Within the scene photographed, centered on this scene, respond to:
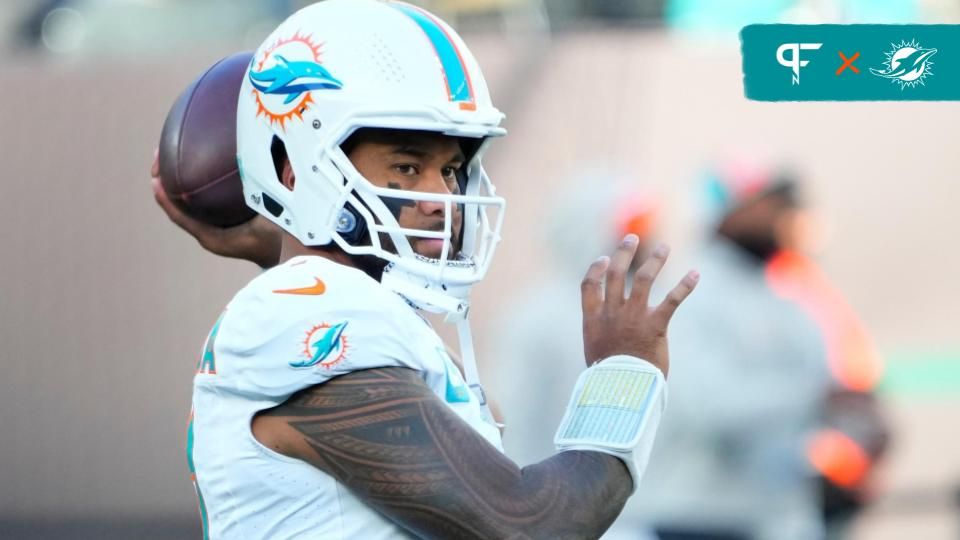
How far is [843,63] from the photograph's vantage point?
370 cm

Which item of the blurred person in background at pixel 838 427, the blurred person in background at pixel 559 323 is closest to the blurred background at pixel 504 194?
the blurred person in background at pixel 838 427

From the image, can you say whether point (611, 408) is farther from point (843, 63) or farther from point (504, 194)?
point (504, 194)

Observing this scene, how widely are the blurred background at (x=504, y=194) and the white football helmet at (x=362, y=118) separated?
3.90 metres

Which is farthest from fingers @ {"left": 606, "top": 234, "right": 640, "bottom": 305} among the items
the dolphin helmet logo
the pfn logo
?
the pfn logo

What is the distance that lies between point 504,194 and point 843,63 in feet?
12.1

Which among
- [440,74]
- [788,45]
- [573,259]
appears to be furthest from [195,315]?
[440,74]

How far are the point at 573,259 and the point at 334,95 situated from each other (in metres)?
2.66

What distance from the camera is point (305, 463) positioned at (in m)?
2.09

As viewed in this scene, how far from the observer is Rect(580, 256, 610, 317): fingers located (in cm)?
226

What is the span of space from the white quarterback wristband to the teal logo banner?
160 cm

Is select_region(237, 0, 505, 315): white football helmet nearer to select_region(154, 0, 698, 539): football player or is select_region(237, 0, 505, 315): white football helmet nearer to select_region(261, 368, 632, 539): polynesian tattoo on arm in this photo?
select_region(154, 0, 698, 539): football player

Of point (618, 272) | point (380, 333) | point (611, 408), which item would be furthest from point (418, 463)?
point (618, 272)

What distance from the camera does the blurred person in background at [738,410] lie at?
4.54 m

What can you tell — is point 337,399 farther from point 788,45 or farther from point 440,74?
point 788,45
